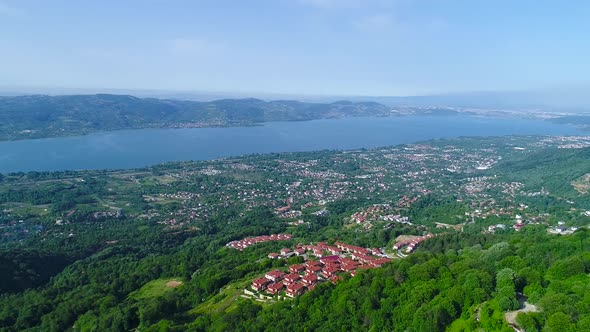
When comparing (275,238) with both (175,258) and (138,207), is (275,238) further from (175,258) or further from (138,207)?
(138,207)

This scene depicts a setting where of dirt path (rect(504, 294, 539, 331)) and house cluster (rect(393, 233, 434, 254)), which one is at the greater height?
dirt path (rect(504, 294, 539, 331))

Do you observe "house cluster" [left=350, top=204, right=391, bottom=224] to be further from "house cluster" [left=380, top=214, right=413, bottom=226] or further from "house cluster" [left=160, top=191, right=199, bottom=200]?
"house cluster" [left=160, top=191, right=199, bottom=200]

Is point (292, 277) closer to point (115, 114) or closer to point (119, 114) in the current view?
point (115, 114)

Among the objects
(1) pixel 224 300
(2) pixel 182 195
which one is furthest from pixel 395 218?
(2) pixel 182 195

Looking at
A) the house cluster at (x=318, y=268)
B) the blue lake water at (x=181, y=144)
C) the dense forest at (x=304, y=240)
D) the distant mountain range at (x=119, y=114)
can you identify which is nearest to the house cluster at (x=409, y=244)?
the dense forest at (x=304, y=240)

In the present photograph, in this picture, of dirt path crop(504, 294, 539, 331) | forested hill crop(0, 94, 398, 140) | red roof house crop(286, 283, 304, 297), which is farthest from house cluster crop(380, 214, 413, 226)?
forested hill crop(0, 94, 398, 140)

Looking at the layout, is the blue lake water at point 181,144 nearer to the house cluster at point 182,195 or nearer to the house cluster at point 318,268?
the house cluster at point 182,195
